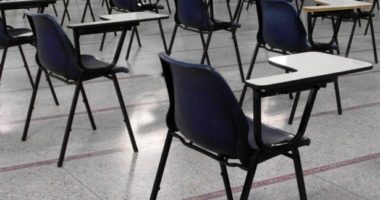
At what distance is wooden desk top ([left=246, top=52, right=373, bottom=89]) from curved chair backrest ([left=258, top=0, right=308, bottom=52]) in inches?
53.7

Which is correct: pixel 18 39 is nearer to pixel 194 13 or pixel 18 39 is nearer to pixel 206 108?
pixel 194 13

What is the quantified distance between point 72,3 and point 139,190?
8.58 m

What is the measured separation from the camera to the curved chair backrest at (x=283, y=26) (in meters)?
3.64

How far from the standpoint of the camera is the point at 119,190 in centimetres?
267

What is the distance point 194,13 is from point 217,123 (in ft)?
9.74

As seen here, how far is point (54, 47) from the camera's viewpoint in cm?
299

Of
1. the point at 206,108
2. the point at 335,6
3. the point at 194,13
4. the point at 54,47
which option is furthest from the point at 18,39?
the point at 206,108

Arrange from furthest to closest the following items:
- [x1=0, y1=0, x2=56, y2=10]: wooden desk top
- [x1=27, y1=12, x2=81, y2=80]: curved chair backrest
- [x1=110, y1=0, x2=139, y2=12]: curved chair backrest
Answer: [x1=110, y1=0, x2=139, y2=12]: curved chair backrest < [x1=0, y1=0, x2=56, y2=10]: wooden desk top < [x1=27, y1=12, x2=81, y2=80]: curved chair backrest


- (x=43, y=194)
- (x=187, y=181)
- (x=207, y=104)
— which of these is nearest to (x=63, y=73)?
Result: (x=43, y=194)

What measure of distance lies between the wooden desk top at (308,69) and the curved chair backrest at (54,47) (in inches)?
46.7

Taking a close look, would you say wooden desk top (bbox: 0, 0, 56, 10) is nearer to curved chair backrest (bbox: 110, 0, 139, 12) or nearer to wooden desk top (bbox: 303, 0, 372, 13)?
curved chair backrest (bbox: 110, 0, 139, 12)

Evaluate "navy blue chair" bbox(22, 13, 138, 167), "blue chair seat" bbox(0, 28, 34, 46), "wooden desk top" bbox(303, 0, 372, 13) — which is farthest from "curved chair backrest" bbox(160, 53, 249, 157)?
"blue chair seat" bbox(0, 28, 34, 46)

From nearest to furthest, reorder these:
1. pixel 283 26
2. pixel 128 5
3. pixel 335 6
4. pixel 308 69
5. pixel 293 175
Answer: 1. pixel 308 69
2. pixel 293 175
3. pixel 283 26
4. pixel 335 6
5. pixel 128 5

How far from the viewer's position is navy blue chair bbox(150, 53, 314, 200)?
70.9 inches
